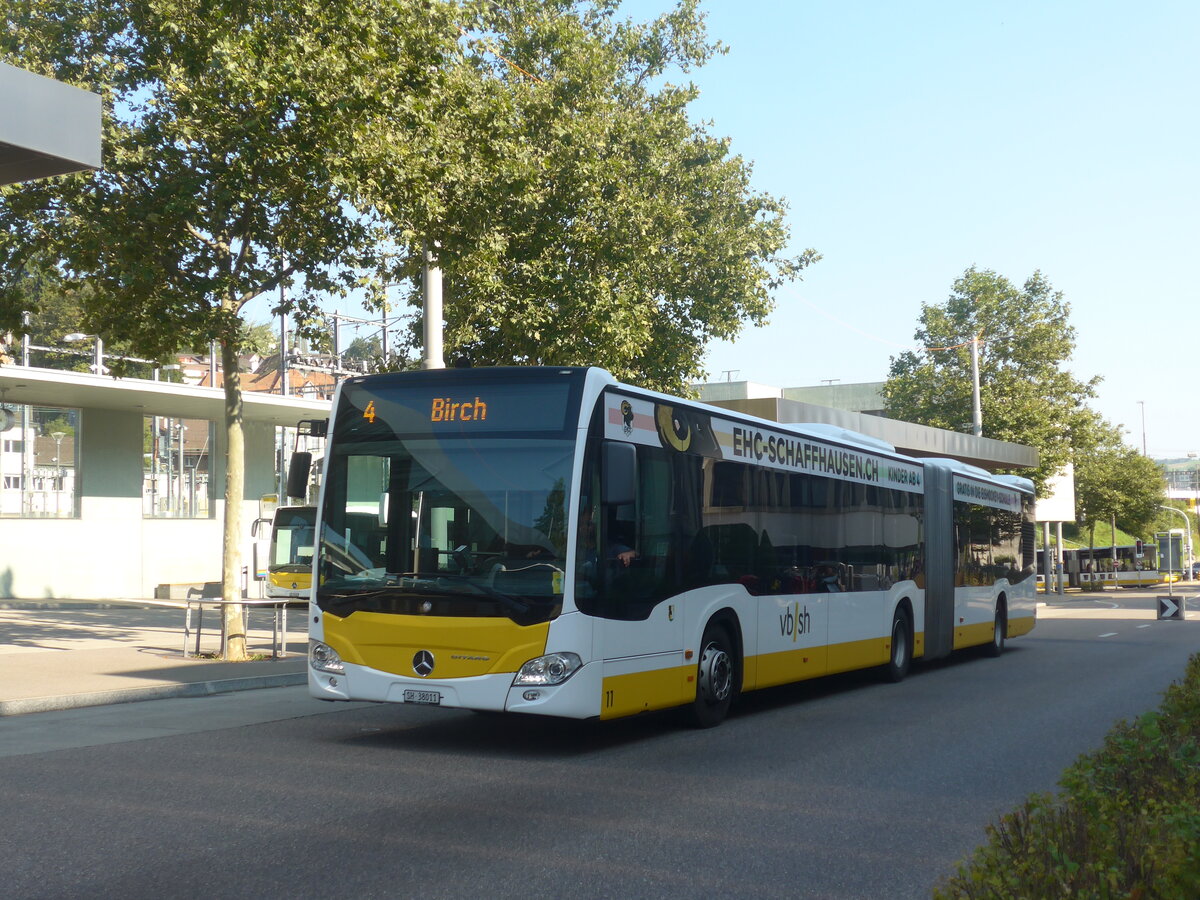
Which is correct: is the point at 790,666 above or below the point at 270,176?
below

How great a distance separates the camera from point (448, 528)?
9.94 metres

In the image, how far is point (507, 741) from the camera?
10797mm

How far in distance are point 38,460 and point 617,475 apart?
26.3m

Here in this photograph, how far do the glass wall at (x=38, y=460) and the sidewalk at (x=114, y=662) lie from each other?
461cm

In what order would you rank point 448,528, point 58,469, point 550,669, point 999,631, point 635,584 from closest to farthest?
1. point 550,669
2. point 448,528
3. point 635,584
4. point 999,631
5. point 58,469

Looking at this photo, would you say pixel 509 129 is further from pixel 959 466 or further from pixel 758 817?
pixel 758 817

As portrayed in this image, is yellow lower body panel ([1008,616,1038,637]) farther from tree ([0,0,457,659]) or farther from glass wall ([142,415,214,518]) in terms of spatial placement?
glass wall ([142,415,214,518])

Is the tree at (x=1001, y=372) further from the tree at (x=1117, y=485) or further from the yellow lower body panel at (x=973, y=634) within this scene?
the yellow lower body panel at (x=973, y=634)

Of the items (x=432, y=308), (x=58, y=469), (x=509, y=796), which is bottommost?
(x=509, y=796)

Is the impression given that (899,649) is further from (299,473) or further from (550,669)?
(299,473)

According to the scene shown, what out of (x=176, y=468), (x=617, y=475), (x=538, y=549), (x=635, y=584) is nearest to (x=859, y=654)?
(x=635, y=584)

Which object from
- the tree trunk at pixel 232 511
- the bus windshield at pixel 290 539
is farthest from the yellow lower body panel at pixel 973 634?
the bus windshield at pixel 290 539

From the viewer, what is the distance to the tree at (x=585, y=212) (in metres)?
17.6

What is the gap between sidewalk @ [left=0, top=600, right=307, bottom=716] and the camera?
1342cm
